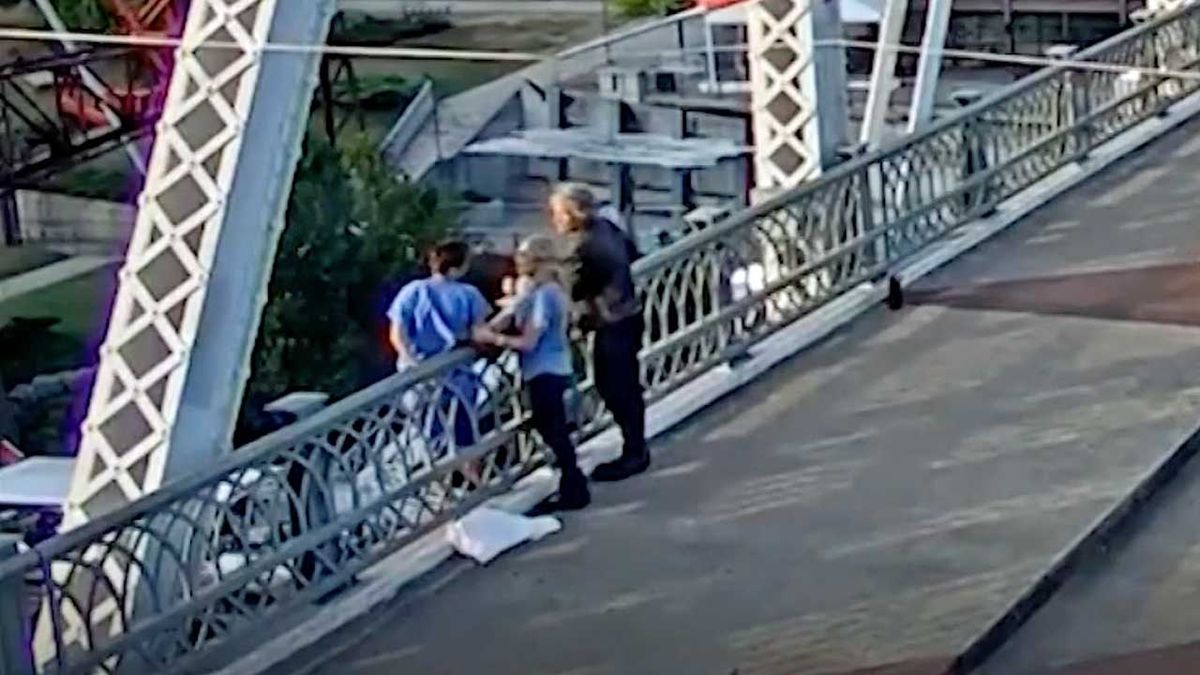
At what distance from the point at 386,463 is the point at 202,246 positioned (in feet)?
5.16

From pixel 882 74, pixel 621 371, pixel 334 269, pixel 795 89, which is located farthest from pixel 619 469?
pixel 334 269

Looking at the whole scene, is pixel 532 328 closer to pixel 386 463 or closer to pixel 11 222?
pixel 386 463

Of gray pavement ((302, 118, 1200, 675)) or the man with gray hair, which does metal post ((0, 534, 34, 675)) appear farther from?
the man with gray hair

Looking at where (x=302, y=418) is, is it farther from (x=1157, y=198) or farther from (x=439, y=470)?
(x=1157, y=198)

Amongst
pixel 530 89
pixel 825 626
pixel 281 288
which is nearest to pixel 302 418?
pixel 825 626

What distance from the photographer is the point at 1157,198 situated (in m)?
16.4

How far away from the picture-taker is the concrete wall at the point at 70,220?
32.2 m

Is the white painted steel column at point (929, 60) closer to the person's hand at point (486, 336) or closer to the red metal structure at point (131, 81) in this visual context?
the person's hand at point (486, 336)

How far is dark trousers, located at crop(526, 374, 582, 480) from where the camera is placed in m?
10.0

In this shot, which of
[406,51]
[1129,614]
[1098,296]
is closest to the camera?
[1129,614]

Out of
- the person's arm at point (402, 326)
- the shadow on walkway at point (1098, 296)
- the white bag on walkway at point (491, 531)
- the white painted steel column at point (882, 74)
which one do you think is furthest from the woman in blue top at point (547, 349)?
the white painted steel column at point (882, 74)

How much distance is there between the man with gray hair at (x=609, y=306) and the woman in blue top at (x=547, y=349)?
0.49 feet

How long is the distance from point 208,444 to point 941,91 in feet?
85.3

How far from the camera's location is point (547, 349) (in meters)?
9.90
